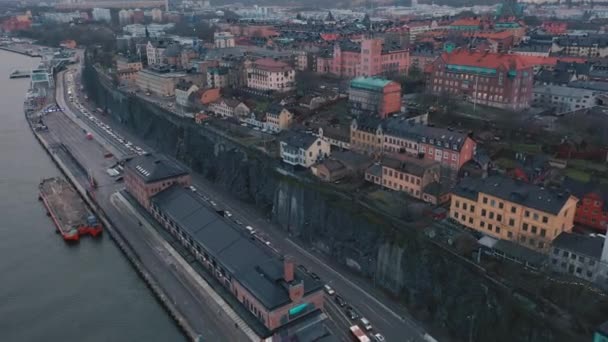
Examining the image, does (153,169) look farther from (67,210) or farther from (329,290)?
(329,290)

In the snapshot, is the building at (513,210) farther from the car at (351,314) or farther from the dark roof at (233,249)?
the dark roof at (233,249)

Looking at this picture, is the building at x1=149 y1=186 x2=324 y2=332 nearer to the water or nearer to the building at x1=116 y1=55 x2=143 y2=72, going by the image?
the water

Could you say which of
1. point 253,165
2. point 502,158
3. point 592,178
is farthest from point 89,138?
point 592,178

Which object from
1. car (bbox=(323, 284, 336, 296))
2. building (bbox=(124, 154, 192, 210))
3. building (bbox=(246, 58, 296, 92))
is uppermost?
building (bbox=(246, 58, 296, 92))

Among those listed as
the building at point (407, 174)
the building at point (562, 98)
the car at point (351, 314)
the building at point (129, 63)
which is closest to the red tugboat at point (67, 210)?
the car at point (351, 314)

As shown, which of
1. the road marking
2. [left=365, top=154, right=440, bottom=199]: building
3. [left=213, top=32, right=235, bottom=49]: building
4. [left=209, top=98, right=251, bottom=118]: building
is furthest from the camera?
[left=213, top=32, right=235, bottom=49]: building

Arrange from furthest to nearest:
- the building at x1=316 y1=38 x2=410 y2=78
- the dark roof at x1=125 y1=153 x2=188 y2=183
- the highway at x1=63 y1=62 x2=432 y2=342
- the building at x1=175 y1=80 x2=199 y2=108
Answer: the building at x1=316 y1=38 x2=410 y2=78
the building at x1=175 y1=80 x2=199 y2=108
the dark roof at x1=125 y1=153 x2=188 y2=183
the highway at x1=63 y1=62 x2=432 y2=342

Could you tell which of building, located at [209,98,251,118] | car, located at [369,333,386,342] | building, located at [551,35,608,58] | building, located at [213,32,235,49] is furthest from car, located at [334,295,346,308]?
building, located at [213,32,235,49]

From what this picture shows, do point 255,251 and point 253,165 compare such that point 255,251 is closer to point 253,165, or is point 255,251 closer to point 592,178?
point 253,165
